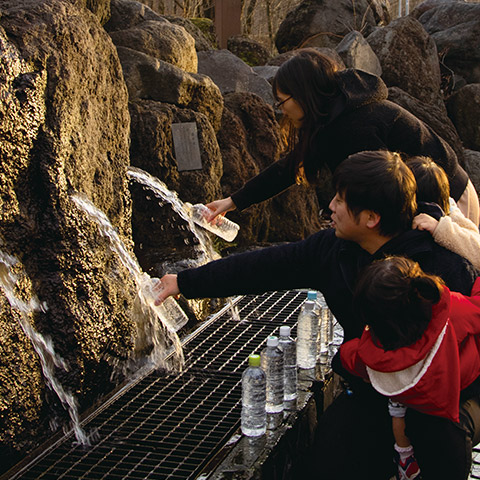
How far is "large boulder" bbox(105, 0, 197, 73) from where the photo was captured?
21.5ft

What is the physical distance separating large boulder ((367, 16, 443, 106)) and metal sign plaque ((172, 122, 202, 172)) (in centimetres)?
884

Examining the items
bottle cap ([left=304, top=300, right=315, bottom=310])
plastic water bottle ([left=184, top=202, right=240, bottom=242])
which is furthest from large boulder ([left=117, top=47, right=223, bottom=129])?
bottle cap ([left=304, top=300, right=315, bottom=310])

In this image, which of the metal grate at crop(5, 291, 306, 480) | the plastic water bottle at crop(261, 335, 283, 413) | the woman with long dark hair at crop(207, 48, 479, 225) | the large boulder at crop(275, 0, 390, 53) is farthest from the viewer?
the large boulder at crop(275, 0, 390, 53)

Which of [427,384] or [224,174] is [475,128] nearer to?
[224,174]

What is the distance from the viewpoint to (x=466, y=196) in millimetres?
3525

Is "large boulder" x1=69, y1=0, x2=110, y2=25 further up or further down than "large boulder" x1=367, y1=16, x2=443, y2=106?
further up

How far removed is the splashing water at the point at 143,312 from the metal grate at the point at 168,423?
158 mm

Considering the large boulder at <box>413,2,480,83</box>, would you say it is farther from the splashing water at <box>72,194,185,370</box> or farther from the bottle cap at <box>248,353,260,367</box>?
the bottle cap at <box>248,353,260,367</box>

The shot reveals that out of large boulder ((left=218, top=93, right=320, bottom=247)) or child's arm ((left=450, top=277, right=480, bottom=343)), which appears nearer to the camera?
child's arm ((left=450, top=277, right=480, bottom=343))

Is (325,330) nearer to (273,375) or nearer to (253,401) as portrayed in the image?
(273,375)

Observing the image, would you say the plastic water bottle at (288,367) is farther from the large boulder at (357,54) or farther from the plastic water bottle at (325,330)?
the large boulder at (357,54)

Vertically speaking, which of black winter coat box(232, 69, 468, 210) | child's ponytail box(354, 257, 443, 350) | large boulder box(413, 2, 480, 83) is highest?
black winter coat box(232, 69, 468, 210)

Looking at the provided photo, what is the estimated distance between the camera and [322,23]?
636 inches

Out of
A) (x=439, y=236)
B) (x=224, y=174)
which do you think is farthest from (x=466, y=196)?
(x=224, y=174)
